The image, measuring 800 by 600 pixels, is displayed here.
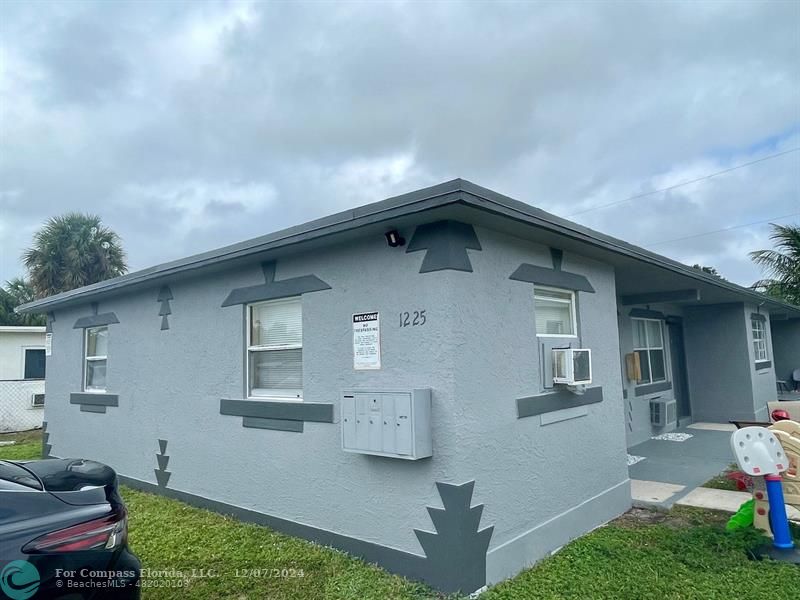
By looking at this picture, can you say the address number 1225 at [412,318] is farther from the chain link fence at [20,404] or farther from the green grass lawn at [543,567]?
the chain link fence at [20,404]

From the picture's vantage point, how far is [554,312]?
5.27 meters

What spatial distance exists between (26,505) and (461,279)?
2.99 metres

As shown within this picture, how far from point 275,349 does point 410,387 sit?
193 centimetres

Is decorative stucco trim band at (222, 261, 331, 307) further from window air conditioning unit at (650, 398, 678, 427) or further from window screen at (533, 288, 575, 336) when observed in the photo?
window air conditioning unit at (650, 398, 678, 427)

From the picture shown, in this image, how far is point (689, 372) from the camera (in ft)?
38.7

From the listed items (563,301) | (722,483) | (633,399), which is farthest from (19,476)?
(633,399)

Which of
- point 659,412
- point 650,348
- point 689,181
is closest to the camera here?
point 659,412

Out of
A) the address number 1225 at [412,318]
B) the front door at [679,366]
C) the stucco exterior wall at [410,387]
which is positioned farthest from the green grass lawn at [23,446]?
the front door at [679,366]

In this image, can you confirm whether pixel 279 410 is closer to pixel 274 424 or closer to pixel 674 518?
pixel 274 424

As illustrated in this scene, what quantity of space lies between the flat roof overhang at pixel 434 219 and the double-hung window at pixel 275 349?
1.90ft

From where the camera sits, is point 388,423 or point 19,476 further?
point 388,423

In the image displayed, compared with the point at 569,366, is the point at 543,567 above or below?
below

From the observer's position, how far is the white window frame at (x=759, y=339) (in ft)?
38.6

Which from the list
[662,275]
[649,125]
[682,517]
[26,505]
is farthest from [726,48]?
[26,505]
